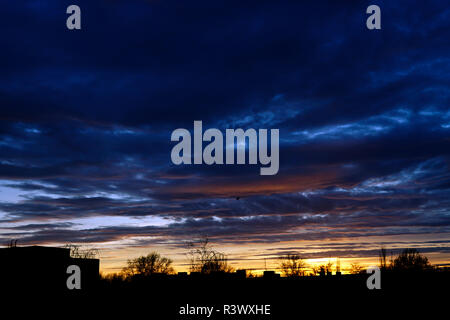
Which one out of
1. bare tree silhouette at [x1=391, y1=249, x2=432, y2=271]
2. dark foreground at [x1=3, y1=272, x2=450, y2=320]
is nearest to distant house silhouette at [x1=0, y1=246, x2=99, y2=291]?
dark foreground at [x1=3, y1=272, x2=450, y2=320]

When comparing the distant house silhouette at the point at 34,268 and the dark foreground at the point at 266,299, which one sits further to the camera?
the distant house silhouette at the point at 34,268

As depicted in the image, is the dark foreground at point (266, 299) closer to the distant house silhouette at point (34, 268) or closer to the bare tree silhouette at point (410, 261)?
the distant house silhouette at point (34, 268)

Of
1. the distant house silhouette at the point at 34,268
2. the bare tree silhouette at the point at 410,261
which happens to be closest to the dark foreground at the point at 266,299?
the distant house silhouette at the point at 34,268

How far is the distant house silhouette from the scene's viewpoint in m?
71.6

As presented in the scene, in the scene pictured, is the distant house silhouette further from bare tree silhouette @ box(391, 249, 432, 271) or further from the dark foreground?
bare tree silhouette @ box(391, 249, 432, 271)

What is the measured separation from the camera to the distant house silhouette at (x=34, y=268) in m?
71.6

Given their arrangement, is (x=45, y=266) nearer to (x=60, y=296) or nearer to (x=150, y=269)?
(x=60, y=296)

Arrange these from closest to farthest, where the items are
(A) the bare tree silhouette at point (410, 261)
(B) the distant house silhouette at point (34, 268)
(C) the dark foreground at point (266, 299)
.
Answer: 1. (C) the dark foreground at point (266, 299)
2. (B) the distant house silhouette at point (34, 268)
3. (A) the bare tree silhouette at point (410, 261)

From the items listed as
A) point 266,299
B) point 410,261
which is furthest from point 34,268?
point 410,261

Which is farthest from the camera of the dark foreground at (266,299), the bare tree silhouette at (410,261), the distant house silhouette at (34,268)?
the bare tree silhouette at (410,261)

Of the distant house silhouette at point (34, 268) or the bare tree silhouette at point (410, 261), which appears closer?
the distant house silhouette at point (34, 268)

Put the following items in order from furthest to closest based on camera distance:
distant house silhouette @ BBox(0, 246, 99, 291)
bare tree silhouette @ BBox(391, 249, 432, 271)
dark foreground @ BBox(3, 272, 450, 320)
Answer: bare tree silhouette @ BBox(391, 249, 432, 271)
distant house silhouette @ BBox(0, 246, 99, 291)
dark foreground @ BBox(3, 272, 450, 320)
